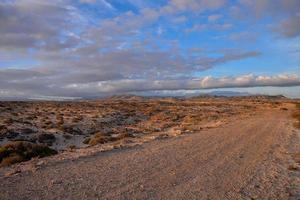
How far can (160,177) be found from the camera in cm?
1209

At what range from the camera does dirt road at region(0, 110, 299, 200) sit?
10.1 m

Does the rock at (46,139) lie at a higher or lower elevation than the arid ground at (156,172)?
lower

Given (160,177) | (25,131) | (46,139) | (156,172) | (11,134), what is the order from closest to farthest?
1. (160,177)
2. (156,172)
3. (46,139)
4. (11,134)
5. (25,131)

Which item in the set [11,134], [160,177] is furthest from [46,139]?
[160,177]

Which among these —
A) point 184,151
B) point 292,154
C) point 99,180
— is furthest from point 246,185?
point 292,154

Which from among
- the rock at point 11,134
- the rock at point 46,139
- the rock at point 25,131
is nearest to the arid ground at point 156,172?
the rock at point 46,139

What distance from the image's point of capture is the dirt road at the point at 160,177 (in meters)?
10.1

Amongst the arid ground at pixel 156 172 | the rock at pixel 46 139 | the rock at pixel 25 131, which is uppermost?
the arid ground at pixel 156 172

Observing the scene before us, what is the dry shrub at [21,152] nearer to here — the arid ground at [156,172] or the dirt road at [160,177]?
the arid ground at [156,172]

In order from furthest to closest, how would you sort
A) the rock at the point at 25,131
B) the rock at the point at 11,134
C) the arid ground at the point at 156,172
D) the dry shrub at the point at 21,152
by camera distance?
the rock at the point at 25,131 → the rock at the point at 11,134 → the dry shrub at the point at 21,152 → the arid ground at the point at 156,172

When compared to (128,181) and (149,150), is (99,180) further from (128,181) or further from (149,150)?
(149,150)

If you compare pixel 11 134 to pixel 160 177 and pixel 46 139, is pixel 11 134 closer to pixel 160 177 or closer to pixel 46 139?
pixel 46 139

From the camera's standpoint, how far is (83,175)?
12188 mm

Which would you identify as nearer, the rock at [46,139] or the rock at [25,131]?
the rock at [46,139]
